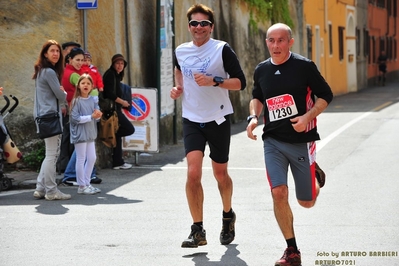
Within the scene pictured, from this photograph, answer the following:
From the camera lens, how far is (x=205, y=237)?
7.77 m

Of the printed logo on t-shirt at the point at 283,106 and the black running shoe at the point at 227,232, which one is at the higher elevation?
the printed logo on t-shirt at the point at 283,106

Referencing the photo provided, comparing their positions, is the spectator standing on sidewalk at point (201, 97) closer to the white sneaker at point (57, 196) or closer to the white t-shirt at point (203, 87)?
the white t-shirt at point (203, 87)

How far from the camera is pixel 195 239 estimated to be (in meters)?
7.67

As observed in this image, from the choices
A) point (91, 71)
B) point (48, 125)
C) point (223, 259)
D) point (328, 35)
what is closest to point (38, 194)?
point (48, 125)

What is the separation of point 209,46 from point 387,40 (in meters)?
55.4

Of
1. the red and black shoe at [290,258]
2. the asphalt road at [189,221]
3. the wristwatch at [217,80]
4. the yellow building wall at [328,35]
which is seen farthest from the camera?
the yellow building wall at [328,35]

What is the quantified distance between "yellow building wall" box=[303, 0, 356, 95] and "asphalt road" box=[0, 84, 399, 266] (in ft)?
77.2

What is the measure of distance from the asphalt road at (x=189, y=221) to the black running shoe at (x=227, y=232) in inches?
2.6

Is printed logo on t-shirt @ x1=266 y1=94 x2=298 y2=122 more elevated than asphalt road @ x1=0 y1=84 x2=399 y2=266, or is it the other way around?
printed logo on t-shirt @ x1=266 y1=94 x2=298 y2=122

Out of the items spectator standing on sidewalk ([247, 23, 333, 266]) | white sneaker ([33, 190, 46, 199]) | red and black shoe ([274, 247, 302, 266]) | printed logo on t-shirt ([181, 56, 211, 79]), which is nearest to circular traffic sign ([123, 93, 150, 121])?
white sneaker ([33, 190, 46, 199])

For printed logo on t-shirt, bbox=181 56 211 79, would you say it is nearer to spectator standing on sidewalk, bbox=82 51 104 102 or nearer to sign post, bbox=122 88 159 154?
spectator standing on sidewalk, bbox=82 51 104 102

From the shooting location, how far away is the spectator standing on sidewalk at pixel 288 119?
6922 mm

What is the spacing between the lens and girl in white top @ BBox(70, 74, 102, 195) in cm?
1149

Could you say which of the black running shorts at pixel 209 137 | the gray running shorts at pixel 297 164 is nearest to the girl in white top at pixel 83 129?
the black running shorts at pixel 209 137
